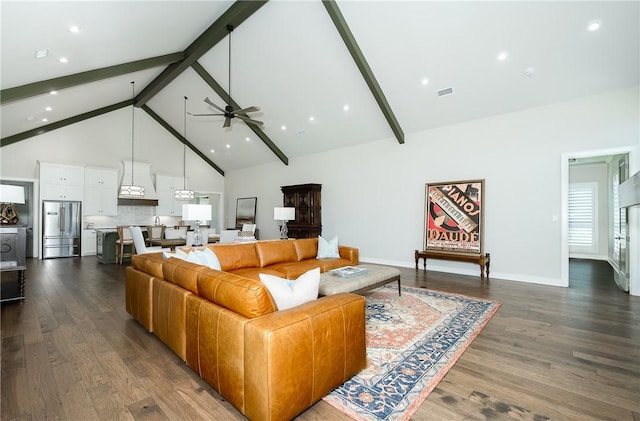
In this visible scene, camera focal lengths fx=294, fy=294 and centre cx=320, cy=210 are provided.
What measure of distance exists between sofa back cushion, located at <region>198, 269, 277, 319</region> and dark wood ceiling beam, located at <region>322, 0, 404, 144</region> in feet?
13.9

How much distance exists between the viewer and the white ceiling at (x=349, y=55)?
3703 mm

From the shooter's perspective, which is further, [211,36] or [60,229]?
[60,229]

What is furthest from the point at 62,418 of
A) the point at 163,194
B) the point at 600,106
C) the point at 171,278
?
the point at 163,194

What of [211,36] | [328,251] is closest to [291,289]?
[328,251]

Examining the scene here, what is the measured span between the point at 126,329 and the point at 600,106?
23.1 feet

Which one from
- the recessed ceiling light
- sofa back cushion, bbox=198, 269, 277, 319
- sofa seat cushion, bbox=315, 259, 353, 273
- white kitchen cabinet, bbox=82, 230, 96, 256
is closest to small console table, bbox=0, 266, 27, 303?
sofa back cushion, bbox=198, 269, 277, 319

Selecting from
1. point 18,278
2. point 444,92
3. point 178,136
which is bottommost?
point 18,278

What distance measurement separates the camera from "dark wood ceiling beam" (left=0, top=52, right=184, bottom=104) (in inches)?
189

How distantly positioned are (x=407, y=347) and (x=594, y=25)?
445 cm

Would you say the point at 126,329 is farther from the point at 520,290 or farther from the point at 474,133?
the point at 474,133

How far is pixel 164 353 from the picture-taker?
8.08ft

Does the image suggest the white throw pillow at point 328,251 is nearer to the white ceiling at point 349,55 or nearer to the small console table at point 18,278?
the white ceiling at point 349,55

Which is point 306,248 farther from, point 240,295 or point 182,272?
point 240,295

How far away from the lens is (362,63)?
5000 millimetres
